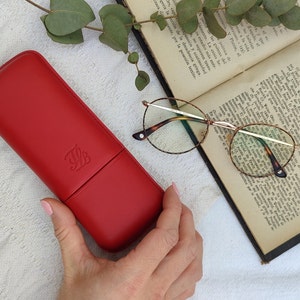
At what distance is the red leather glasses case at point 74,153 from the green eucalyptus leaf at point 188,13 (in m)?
0.15

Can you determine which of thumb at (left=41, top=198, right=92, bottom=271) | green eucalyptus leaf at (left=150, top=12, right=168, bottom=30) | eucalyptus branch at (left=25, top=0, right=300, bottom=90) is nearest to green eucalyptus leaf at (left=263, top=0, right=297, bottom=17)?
eucalyptus branch at (left=25, top=0, right=300, bottom=90)

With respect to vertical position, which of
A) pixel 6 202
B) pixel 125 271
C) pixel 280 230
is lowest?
pixel 280 230

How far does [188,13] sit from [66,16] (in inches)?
5.6

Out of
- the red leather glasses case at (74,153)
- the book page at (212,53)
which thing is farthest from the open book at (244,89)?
the red leather glasses case at (74,153)

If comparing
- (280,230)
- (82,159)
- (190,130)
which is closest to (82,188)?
(82,159)

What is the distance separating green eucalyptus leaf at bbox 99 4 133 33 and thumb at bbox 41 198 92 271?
8.9 inches

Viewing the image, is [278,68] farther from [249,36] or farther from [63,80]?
[63,80]

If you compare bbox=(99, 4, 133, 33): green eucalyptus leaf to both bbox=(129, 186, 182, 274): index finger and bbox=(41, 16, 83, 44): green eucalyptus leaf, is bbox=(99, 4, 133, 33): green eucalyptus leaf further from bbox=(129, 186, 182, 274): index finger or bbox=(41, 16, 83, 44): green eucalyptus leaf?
bbox=(129, 186, 182, 274): index finger

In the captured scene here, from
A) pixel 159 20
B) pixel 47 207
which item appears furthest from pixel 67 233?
pixel 159 20

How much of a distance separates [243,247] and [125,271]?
0.64 feet

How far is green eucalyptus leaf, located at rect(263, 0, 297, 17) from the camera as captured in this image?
60 cm

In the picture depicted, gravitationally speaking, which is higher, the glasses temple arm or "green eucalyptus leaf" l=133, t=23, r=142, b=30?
"green eucalyptus leaf" l=133, t=23, r=142, b=30

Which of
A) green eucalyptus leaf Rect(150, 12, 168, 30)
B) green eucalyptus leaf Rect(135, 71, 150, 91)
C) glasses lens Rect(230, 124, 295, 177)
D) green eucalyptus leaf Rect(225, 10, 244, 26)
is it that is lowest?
glasses lens Rect(230, 124, 295, 177)

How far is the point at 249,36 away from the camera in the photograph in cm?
66
